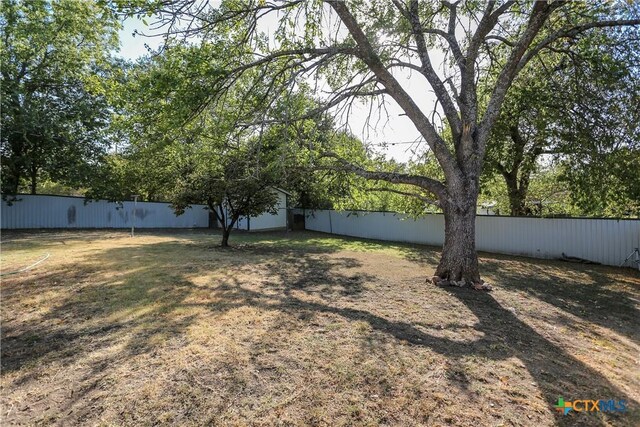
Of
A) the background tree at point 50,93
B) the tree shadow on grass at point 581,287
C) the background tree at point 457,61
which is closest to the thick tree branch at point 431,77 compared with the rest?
the background tree at point 457,61

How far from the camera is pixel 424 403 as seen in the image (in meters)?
2.32

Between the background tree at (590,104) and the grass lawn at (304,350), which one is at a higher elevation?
the background tree at (590,104)

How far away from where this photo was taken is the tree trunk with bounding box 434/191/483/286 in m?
5.88

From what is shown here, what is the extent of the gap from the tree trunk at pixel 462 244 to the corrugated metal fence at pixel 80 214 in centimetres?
1102

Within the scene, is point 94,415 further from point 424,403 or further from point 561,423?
point 561,423

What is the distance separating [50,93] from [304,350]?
18.1 m

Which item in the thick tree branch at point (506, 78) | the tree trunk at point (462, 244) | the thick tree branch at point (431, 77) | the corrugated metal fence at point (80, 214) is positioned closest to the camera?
the thick tree branch at point (506, 78)

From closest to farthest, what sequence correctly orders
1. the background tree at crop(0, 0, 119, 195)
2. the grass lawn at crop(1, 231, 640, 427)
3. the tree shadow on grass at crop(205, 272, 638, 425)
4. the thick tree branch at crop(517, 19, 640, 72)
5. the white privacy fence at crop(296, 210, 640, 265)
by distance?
the grass lawn at crop(1, 231, 640, 427)
the tree shadow on grass at crop(205, 272, 638, 425)
the thick tree branch at crop(517, 19, 640, 72)
the white privacy fence at crop(296, 210, 640, 265)
the background tree at crop(0, 0, 119, 195)

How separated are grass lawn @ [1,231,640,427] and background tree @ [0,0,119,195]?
10199mm

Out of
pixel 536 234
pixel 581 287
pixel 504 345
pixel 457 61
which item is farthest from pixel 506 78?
pixel 536 234

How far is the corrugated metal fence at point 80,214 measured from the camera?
14.1 m

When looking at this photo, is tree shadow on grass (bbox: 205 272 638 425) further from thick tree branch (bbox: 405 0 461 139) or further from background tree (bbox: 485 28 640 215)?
background tree (bbox: 485 28 640 215)

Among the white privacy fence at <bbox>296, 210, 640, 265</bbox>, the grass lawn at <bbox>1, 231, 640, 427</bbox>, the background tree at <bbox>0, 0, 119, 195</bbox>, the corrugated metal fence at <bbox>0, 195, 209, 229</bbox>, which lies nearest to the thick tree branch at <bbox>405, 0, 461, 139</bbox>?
the grass lawn at <bbox>1, 231, 640, 427</bbox>

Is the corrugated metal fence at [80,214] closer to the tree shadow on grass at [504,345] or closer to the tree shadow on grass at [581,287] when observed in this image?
the tree shadow on grass at [504,345]
